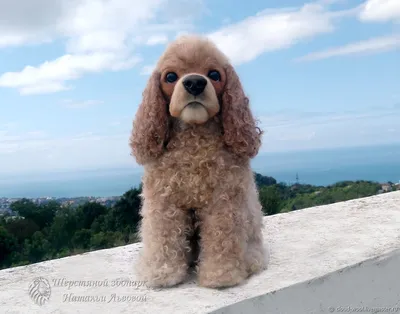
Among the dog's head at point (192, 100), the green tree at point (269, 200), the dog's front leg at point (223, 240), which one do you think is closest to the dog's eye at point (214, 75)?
the dog's head at point (192, 100)

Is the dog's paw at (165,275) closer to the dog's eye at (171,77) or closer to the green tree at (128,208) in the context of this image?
the dog's eye at (171,77)

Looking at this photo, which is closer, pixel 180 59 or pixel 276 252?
pixel 180 59

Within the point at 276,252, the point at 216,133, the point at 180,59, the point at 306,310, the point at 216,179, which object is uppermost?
the point at 180,59

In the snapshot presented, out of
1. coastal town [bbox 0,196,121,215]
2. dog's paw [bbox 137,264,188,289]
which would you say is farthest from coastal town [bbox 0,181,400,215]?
dog's paw [bbox 137,264,188,289]

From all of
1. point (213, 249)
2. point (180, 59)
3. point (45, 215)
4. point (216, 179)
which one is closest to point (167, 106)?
point (180, 59)

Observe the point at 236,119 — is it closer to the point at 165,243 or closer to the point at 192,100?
the point at 192,100

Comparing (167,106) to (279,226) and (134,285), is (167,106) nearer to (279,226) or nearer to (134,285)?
(134,285)

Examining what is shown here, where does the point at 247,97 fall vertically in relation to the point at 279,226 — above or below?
above

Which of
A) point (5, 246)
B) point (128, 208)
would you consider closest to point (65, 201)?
point (5, 246)
